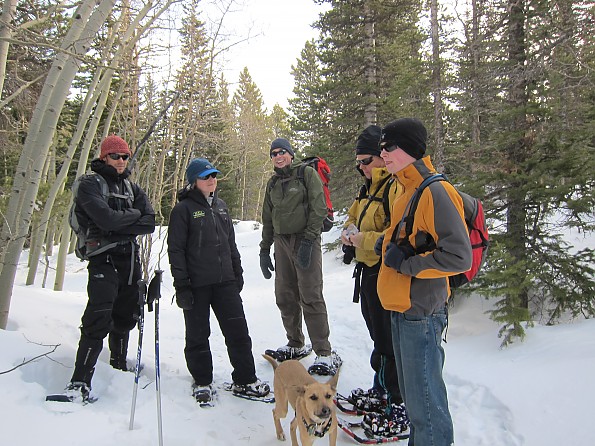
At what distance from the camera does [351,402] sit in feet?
13.0

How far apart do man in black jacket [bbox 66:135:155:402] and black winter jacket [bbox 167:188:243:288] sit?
12.4 inches

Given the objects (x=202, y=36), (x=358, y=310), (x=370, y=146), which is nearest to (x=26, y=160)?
(x=370, y=146)

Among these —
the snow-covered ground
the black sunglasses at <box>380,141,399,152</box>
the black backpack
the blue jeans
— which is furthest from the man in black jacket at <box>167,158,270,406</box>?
the black sunglasses at <box>380,141,399,152</box>

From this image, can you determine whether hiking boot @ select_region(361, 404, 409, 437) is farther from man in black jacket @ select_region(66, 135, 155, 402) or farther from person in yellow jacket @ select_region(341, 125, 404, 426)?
man in black jacket @ select_region(66, 135, 155, 402)

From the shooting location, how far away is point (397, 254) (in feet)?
7.86

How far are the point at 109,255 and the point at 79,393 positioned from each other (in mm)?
1235

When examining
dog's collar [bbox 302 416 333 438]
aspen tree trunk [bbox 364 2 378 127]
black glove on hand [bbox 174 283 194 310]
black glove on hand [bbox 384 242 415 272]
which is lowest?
dog's collar [bbox 302 416 333 438]

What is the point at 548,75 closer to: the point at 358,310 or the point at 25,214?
the point at 358,310

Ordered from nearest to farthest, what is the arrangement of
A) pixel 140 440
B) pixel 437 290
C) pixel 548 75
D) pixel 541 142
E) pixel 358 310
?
pixel 437 290 < pixel 140 440 < pixel 541 142 < pixel 548 75 < pixel 358 310

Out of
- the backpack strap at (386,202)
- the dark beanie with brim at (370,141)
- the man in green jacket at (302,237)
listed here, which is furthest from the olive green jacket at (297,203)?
the backpack strap at (386,202)

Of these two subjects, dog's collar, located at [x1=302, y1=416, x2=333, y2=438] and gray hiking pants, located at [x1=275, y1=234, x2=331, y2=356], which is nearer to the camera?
dog's collar, located at [x1=302, y1=416, x2=333, y2=438]

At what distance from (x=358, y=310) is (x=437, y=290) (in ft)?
17.4

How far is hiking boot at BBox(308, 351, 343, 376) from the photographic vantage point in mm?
4496

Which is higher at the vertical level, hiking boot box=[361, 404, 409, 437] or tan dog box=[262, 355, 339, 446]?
tan dog box=[262, 355, 339, 446]
